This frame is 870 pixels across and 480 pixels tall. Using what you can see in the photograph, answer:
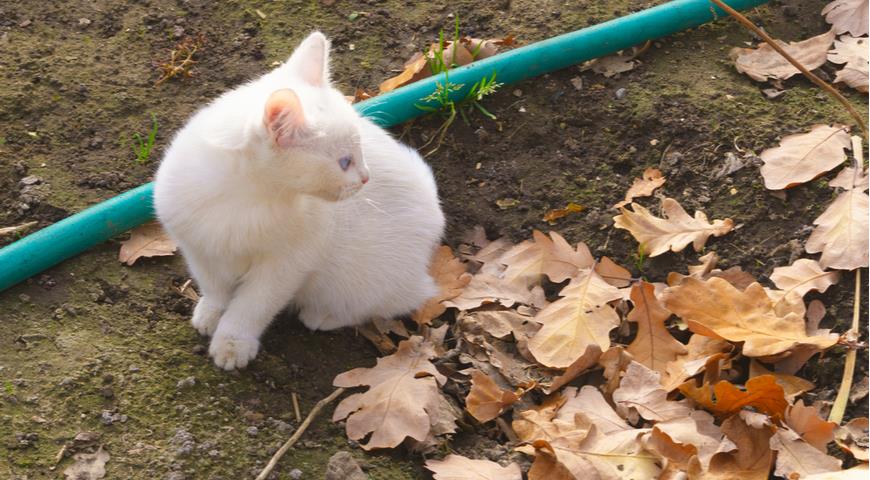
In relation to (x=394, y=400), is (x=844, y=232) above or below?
above

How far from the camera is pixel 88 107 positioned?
3.79 meters

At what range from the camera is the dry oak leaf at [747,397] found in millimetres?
2629

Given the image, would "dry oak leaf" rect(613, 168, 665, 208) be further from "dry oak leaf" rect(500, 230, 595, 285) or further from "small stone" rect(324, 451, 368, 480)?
"small stone" rect(324, 451, 368, 480)

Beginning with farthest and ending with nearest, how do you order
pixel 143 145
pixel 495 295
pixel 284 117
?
1. pixel 143 145
2. pixel 495 295
3. pixel 284 117

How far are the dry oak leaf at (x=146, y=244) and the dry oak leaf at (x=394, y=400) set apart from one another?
32.4 inches

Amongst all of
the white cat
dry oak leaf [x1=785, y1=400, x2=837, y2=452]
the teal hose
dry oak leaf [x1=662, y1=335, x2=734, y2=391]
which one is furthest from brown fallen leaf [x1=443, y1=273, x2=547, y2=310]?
dry oak leaf [x1=785, y1=400, x2=837, y2=452]

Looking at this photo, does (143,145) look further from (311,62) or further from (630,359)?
(630,359)

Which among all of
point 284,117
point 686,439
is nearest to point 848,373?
point 686,439

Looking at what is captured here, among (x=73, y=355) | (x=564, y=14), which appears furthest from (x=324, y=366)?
(x=564, y=14)

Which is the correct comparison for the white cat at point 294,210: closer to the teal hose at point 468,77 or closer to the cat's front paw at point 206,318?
the cat's front paw at point 206,318

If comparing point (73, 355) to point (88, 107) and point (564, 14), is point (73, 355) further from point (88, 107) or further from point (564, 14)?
point (564, 14)

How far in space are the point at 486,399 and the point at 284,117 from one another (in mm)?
1026

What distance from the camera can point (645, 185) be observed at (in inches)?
140

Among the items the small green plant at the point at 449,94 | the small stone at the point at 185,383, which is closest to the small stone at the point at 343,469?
the small stone at the point at 185,383
